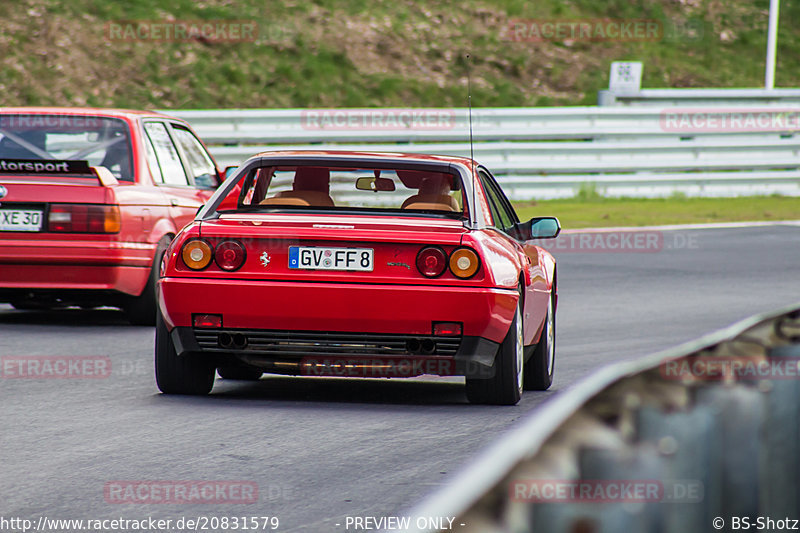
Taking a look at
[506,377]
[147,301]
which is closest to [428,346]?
[506,377]

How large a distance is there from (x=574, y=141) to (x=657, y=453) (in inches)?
931

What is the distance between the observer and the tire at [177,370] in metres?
6.78

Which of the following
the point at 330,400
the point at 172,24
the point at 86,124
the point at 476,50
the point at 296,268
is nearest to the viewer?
the point at 296,268

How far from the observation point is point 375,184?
735cm

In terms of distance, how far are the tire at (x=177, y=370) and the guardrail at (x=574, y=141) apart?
49.2 feet

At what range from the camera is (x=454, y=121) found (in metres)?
23.7

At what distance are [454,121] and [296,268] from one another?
1747cm

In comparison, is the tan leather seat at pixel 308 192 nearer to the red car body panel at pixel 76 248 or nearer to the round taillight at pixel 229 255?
the round taillight at pixel 229 255

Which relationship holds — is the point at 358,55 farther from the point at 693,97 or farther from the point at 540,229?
the point at 540,229

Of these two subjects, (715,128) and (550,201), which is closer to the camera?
(550,201)

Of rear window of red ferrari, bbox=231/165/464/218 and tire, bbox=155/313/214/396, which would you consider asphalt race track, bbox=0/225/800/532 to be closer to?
tire, bbox=155/313/214/396

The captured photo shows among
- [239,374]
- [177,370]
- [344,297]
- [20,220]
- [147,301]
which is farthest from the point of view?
[147,301]

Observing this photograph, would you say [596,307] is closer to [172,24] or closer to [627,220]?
[627,220]

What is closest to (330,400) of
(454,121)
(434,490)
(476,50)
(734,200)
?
(434,490)
